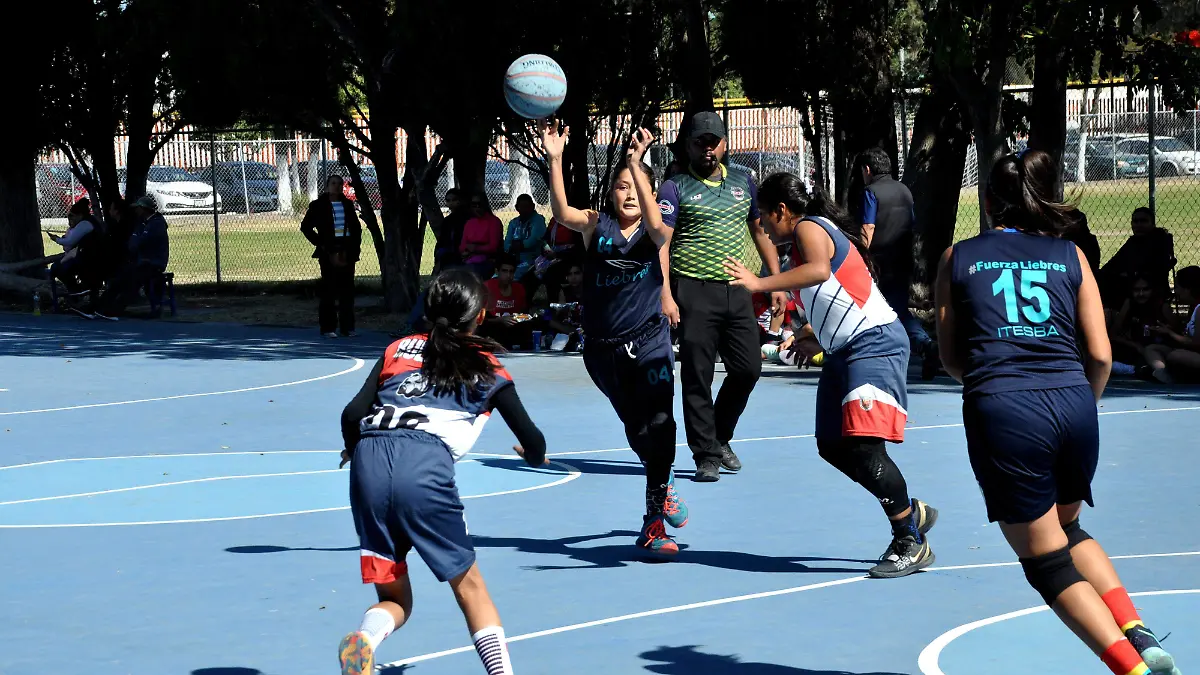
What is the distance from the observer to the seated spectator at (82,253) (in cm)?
2220

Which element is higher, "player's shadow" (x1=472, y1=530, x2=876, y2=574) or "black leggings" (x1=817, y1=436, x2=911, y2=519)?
"black leggings" (x1=817, y1=436, x2=911, y2=519)

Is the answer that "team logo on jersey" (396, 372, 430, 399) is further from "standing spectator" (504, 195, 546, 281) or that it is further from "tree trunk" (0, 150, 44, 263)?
"tree trunk" (0, 150, 44, 263)

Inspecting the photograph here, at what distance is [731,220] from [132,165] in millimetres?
17259

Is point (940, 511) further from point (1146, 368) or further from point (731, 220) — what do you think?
point (1146, 368)

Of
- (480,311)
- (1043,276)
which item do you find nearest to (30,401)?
(480,311)

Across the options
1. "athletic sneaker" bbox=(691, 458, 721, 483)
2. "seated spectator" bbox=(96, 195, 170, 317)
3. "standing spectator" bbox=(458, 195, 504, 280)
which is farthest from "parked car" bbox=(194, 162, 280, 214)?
Answer: "athletic sneaker" bbox=(691, 458, 721, 483)

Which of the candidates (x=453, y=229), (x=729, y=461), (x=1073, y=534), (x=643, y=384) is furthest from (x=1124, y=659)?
(x=453, y=229)

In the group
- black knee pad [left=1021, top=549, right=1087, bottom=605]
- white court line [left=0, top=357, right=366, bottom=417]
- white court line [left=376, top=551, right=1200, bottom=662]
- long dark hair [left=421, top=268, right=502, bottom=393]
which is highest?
long dark hair [left=421, top=268, right=502, bottom=393]

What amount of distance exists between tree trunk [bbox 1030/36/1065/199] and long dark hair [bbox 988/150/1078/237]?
463 inches

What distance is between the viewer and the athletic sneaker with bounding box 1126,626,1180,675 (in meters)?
5.17

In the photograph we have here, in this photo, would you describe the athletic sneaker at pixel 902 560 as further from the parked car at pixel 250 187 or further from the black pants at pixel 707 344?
the parked car at pixel 250 187

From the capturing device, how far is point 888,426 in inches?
278

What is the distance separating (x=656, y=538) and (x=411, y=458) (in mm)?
2806

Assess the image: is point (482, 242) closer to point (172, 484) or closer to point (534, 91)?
point (534, 91)
